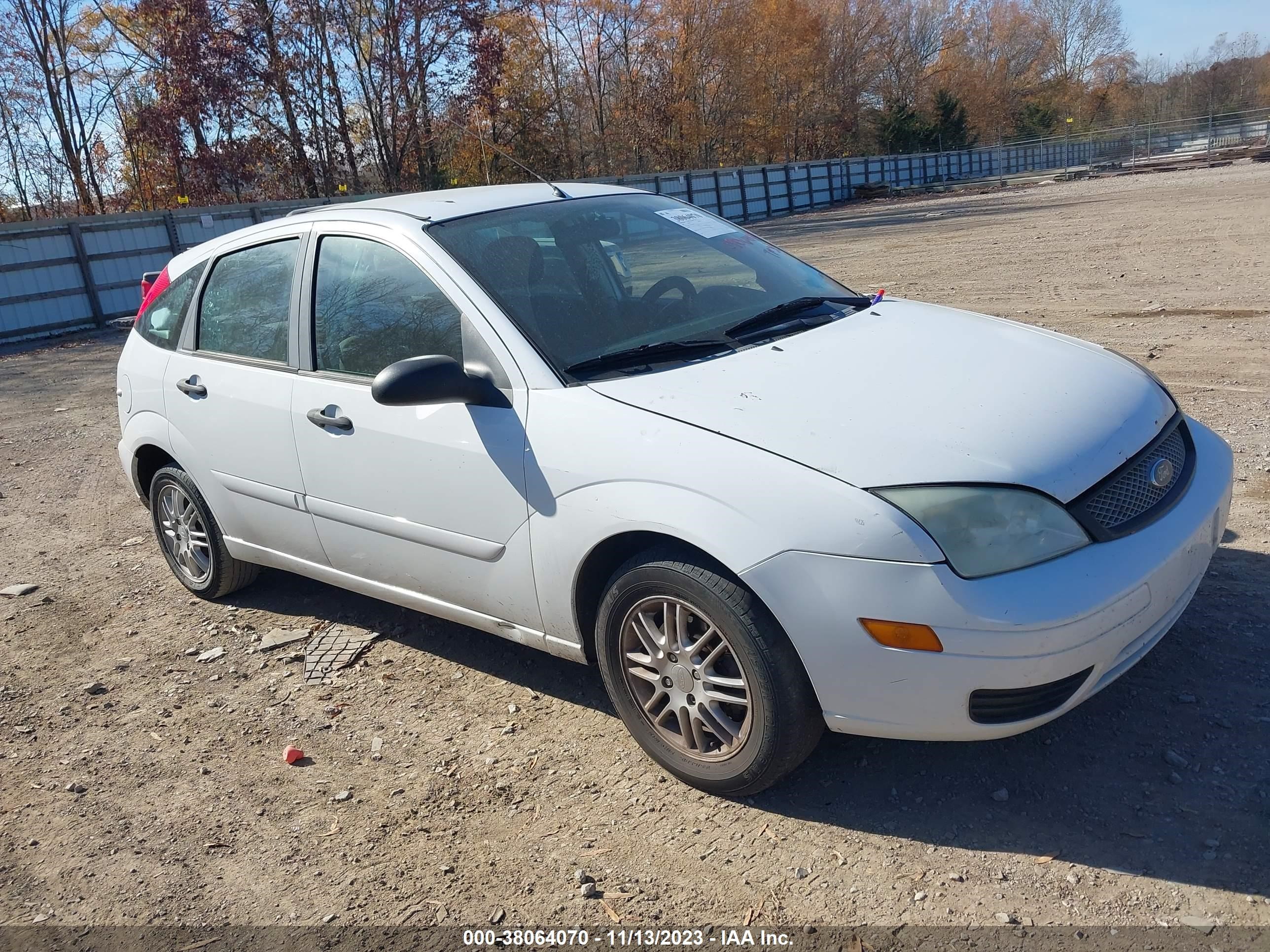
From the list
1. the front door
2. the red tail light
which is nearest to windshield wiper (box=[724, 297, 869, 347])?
the front door

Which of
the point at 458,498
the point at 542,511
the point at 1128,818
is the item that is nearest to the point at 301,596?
the point at 458,498

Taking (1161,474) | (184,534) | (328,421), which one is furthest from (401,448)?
(1161,474)

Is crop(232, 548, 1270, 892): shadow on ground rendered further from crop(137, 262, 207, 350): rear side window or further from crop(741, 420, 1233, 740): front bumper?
crop(137, 262, 207, 350): rear side window

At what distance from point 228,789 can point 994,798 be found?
246 cm

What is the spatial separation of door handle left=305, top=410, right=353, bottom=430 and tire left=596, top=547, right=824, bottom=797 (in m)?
1.25

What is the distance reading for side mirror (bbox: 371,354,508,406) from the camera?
3188 millimetres

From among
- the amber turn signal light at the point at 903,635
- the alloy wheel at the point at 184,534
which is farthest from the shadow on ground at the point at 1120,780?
the alloy wheel at the point at 184,534

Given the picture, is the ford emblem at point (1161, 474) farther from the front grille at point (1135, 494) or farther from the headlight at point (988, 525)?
the headlight at point (988, 525)

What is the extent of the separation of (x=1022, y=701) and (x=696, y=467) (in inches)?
40.6

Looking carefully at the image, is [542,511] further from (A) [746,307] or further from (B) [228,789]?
(B) [228,789]

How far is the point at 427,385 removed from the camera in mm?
3191

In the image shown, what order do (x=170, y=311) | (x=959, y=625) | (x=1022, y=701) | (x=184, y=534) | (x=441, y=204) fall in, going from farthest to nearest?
(x=184, y=534) → (x=170, y=311) → (x=441, y=204) → (x=1022, y=701) → (x=959, y=625)

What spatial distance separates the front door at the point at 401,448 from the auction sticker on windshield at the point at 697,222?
120 centimetres

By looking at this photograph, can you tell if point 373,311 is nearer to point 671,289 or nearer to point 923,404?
point 671,289
